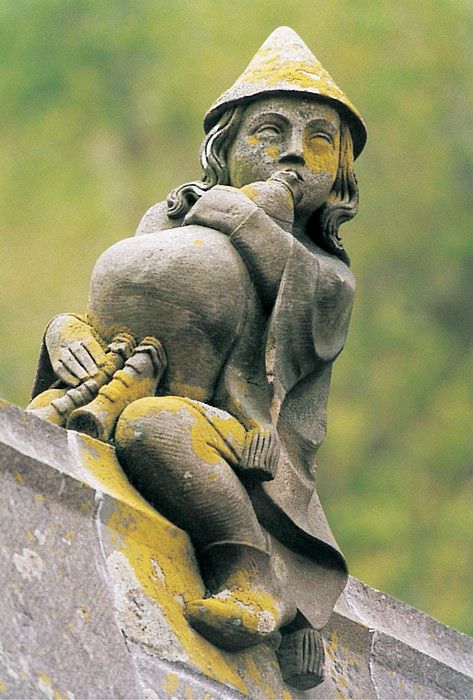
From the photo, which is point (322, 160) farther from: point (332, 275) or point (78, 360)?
point (78, 360)

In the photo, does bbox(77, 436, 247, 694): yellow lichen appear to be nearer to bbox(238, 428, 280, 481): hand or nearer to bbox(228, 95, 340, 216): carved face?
bbox(238, 428, 280, 481): hand

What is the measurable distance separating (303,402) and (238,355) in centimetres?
28

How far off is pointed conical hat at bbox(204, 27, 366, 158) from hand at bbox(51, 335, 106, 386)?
983 millimetres

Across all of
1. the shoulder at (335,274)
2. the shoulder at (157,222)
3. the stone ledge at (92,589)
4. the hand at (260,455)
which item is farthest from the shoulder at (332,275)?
the stone ledge at (92,589)

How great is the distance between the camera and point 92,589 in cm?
440

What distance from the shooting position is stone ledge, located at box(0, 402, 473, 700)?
13.6ft

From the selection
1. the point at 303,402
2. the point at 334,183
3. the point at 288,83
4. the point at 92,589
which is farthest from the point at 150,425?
the point at 288,83

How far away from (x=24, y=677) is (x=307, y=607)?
46.9 inches

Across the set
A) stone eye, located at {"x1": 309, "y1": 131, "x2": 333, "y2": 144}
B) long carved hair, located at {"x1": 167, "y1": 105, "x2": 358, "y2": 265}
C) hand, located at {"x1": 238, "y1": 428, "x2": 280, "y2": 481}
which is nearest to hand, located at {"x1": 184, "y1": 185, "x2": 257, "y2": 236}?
long carved hair, located at {"x1": 167, "y1": 105, "x2": 358, "y2": 265}

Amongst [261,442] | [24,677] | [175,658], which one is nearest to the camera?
[24,677]

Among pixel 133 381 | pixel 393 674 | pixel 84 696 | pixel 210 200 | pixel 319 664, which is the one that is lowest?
pixel 393 674

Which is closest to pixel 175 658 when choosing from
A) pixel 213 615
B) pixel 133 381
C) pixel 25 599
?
pixel 213 615

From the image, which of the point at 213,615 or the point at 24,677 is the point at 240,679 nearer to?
the point at 213,615

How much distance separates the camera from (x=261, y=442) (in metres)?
4.95
